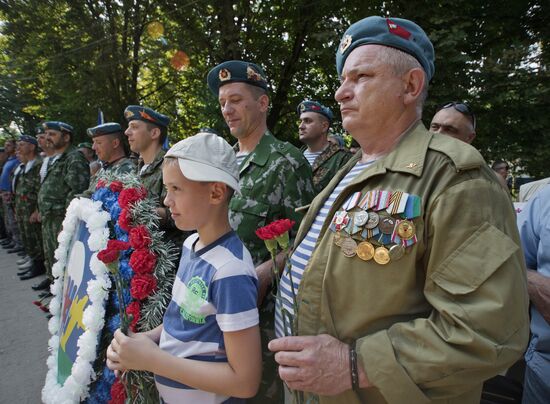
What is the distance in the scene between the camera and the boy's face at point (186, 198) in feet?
5.32

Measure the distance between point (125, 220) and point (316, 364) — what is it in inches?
55.6

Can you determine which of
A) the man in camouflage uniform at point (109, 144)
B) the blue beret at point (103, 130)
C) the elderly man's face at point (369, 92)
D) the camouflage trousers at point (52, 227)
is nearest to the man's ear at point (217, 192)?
the elderly man's face at point (369, 92)

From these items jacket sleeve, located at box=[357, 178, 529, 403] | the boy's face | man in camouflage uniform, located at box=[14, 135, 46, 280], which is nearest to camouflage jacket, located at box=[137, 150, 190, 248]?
the boy's face

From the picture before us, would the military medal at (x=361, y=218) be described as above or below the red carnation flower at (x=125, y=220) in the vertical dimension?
above

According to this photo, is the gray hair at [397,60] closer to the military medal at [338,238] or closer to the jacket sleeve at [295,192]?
the military medal at [338,238]

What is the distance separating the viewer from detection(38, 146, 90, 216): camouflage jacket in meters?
5.48

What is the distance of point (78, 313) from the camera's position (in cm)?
217

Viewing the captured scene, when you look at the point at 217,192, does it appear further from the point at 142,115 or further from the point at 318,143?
the point at 318,143

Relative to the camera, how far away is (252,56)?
32.7 feet

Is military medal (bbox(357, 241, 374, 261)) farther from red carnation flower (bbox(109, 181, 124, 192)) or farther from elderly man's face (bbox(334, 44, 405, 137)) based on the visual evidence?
red carnation flower (bbox(109, 181, 124, 192))

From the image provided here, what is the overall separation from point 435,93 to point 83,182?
575 centimetres

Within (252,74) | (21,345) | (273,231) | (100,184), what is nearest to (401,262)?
(273,231)

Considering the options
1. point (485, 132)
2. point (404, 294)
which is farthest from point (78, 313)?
point (485, 132)

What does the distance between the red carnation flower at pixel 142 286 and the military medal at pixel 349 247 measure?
1.15 m
